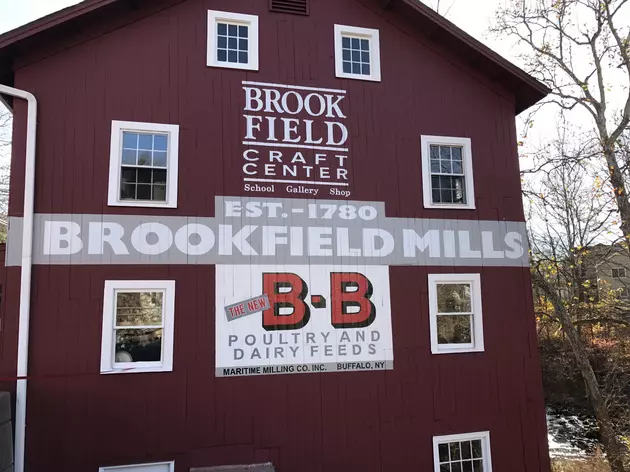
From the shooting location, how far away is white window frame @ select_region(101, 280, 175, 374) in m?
7.67

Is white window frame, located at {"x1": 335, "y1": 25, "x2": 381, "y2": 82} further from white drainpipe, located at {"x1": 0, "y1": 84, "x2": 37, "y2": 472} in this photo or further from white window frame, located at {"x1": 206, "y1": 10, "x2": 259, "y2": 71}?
white drainpipe, located at {"x1": 0, "y1": 84, "x2": 37, "y2": 472}

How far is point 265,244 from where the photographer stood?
8539mm

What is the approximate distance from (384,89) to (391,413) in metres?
6.03

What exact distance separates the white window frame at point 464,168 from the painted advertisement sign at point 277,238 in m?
0.34

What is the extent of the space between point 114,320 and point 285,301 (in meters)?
2.76

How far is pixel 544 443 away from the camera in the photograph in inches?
361

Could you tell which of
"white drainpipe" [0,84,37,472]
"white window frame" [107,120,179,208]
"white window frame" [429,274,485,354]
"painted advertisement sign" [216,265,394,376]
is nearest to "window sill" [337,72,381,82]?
"white window frame" [107,120,179,208]

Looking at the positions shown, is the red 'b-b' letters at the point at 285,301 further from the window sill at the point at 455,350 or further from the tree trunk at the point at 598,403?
the tree trunk at the point at 598,403

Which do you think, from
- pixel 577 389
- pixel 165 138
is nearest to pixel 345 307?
pixel 165 138

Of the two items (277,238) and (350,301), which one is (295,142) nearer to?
(277,238)

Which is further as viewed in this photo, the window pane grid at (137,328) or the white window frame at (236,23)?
the white window frame at (236,23)

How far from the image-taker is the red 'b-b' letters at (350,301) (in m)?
8.66

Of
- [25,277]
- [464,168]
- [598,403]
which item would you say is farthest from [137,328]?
[598,403]

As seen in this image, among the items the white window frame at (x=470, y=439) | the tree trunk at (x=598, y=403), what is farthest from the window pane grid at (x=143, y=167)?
A: the tree trunk at (x=598, y=403)
